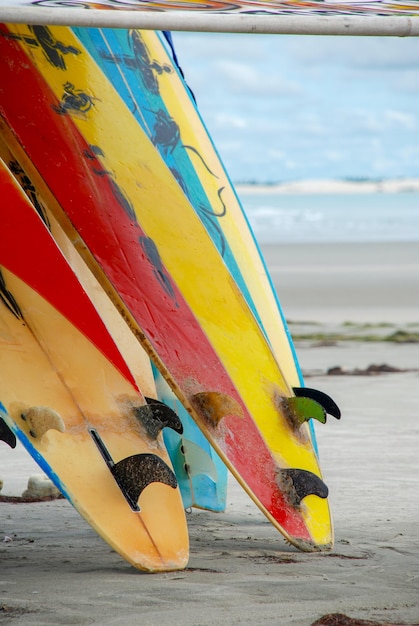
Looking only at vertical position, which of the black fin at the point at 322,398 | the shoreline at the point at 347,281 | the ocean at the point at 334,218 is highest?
the ocean at the point at 334,218

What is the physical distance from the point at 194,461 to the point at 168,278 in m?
0.92

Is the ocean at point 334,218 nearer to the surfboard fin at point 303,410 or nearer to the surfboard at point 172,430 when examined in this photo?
the surfboard at point 172,430

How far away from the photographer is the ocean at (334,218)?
3084 cm

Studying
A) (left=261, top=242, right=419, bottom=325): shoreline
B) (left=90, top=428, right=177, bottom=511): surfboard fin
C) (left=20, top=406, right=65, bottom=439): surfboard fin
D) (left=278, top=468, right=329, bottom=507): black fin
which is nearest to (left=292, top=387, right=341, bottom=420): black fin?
(left=278, top=468, right=329, bottom=507): black fin

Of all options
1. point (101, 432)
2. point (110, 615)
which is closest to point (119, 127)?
point (101, 432)

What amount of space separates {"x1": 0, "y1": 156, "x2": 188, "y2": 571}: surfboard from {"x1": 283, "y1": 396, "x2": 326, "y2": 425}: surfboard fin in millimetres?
591

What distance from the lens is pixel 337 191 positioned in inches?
2434

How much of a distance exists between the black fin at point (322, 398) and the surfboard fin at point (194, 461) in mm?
598

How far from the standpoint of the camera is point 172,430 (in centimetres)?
479

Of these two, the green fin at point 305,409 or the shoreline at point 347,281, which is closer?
the green fin at point 305,409

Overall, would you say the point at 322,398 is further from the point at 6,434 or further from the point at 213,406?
the point at 6,434

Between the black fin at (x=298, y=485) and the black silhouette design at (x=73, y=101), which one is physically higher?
the black silhouette design at (x=73, y=101)

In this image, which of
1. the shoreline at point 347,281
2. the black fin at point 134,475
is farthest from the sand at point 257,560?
the shoreline at point 347,281

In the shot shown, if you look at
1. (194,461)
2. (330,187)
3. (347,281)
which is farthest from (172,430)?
(330,187)
